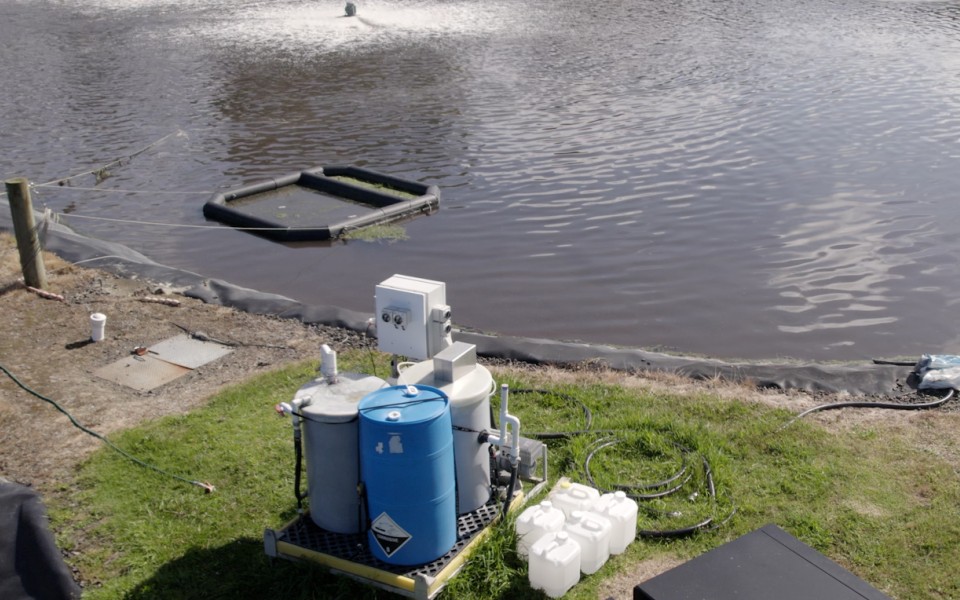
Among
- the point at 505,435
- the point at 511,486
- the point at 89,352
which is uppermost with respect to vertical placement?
the point at 505,435

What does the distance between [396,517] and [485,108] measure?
47.7 ft

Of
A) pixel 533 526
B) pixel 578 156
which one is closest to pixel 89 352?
pixel 533 526

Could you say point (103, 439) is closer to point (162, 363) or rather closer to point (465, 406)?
point (162, 363)

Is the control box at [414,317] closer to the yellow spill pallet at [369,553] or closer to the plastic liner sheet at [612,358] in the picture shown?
the yellow spill pallet at [369,553]

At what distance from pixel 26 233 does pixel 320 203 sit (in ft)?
16.7

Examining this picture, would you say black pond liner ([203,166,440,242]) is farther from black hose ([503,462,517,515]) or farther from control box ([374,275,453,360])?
black hose ([503,462,517,515])

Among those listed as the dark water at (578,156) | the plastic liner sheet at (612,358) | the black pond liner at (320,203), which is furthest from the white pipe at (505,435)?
the black pond liner at (320,203)

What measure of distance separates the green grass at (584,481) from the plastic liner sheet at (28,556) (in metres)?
0.11

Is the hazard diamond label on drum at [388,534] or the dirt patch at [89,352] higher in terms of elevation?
the hazard diamond label on drum at [388,534]

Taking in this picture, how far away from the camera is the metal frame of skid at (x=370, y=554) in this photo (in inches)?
173

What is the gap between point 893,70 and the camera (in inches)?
794

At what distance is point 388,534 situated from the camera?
4.42 m

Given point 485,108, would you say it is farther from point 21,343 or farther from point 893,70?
point 21,343

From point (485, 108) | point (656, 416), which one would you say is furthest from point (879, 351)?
point (485, 108)
